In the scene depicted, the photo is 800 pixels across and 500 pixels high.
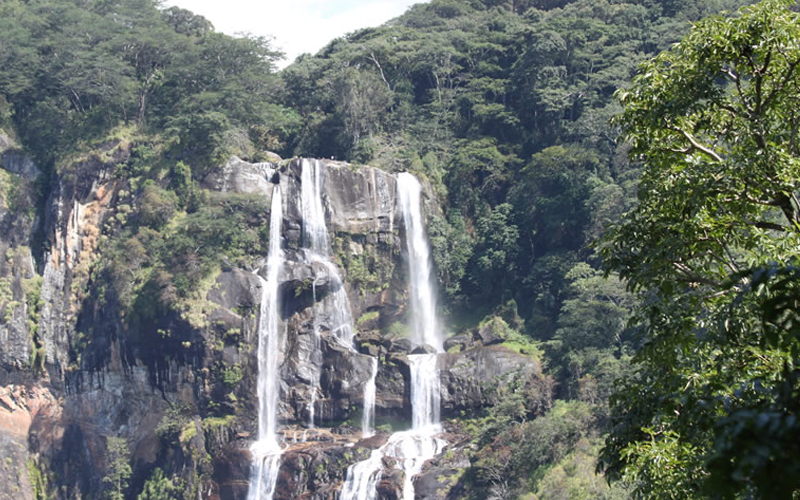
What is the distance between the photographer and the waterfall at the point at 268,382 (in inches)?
919

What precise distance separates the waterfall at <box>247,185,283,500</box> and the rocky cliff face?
276mm

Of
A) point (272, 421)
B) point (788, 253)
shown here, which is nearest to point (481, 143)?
point (272, 421)

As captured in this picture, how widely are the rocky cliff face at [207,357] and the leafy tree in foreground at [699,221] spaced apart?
16298 millimetres

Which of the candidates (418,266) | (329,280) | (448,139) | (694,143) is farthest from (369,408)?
(694,143)

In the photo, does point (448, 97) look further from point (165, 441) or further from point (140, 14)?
point (165, 441)

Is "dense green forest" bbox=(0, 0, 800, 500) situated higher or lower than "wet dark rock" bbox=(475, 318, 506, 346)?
higher

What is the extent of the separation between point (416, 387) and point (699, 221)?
19829 mm

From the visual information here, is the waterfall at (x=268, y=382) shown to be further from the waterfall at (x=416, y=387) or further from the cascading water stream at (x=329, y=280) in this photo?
the waterfall at (x=416, y=387)

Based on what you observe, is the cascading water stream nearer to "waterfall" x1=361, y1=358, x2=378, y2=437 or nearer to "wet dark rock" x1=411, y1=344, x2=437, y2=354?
"waterfall" x1=361, y1=358, x2=378, y2=437

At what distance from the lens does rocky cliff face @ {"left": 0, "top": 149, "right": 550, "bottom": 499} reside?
24.6 metres

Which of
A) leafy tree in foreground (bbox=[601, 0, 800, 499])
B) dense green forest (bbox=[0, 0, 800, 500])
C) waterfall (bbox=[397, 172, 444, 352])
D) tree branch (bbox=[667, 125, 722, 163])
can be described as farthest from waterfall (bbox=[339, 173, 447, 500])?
tree branch (bbox=[667, 125, 722, 163])

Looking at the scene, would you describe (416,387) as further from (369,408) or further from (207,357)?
(207,357)

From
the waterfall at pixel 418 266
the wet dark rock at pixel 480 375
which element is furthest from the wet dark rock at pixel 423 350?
the waterfall at pixel 418 266

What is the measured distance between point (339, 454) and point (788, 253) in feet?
63.1
